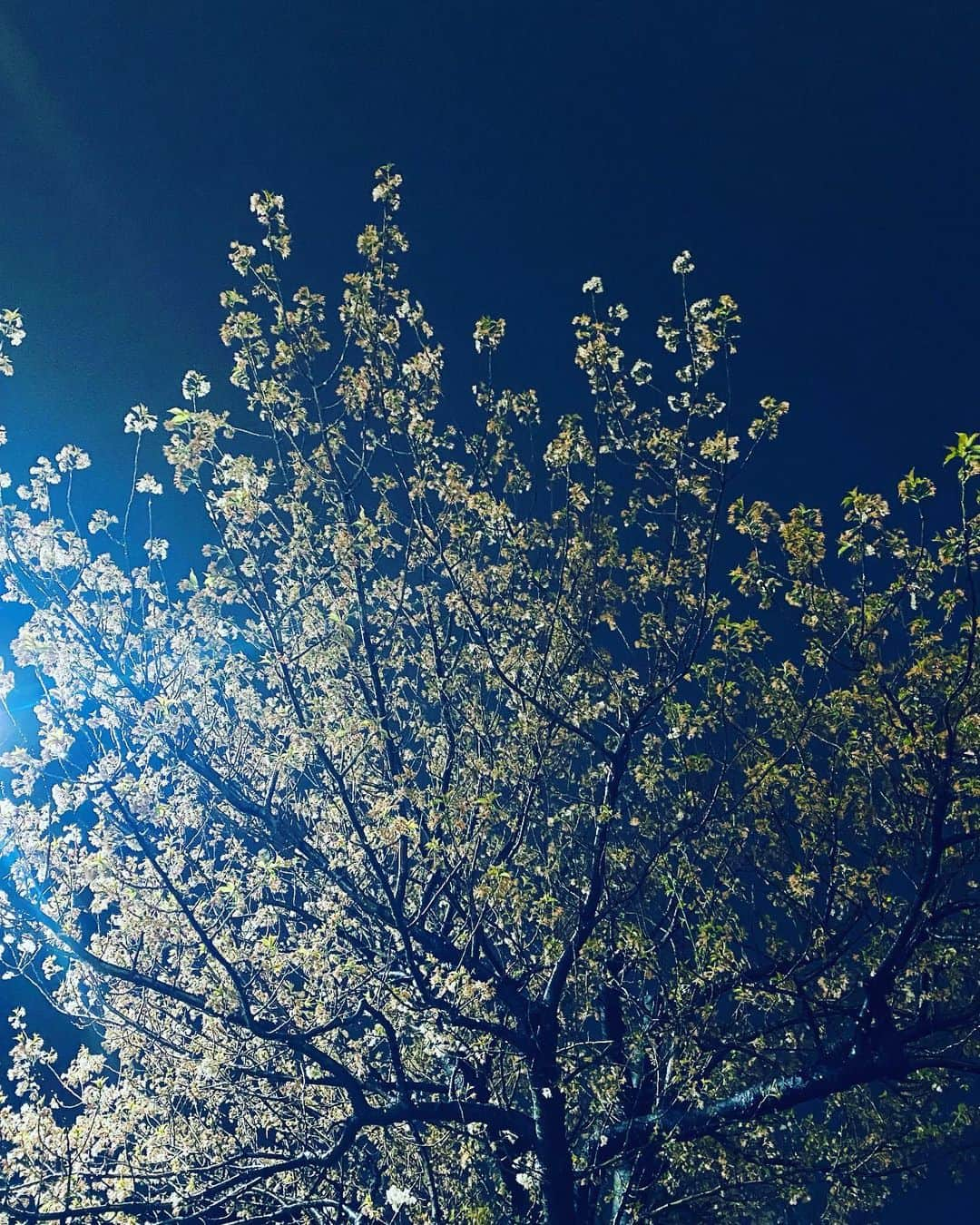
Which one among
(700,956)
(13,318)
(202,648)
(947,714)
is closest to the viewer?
(947,714)

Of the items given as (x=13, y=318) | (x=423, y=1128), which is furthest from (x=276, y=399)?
(x=423, y=1128)

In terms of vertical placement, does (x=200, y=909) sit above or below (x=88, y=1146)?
above

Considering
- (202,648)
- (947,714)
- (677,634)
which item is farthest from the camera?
(202,648)

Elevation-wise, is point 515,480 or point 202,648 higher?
point 515,480

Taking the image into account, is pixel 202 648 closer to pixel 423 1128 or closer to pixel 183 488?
pixel 183 488

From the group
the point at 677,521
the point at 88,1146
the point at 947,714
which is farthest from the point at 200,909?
the point at 947,714

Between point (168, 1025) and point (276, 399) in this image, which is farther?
point (168, 1025)

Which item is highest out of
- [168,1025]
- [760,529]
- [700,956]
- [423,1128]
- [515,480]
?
[515,480]

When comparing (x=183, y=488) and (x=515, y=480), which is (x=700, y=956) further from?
(x=183, y=488)

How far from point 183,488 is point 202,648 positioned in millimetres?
2067

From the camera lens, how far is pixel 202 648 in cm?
830

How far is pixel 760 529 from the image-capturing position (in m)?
6.72

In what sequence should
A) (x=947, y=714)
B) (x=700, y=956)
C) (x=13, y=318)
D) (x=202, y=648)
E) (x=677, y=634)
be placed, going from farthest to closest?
(x=202, y=648)
(x=677, y=634)
(x=700, y=956)
(x=13, y=318)
(x=947, y=714)

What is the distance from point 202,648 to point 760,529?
5.39 metres
